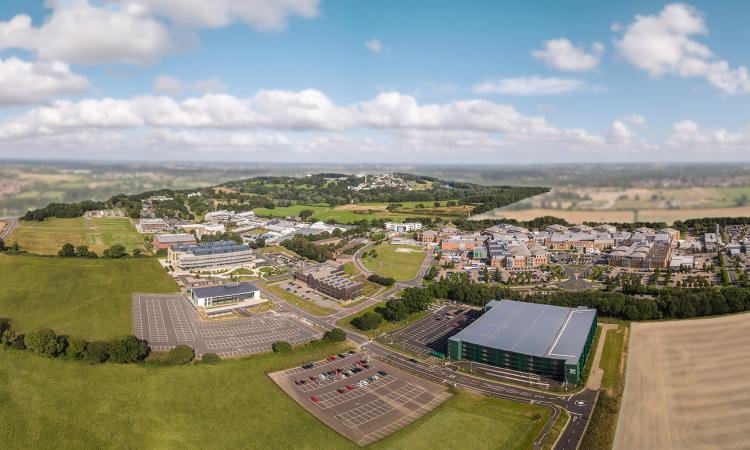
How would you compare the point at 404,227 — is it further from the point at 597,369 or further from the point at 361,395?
the point at 361,395

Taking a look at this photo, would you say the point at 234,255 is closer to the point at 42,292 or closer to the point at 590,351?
the point at 42,292

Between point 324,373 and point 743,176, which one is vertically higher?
point 743,176

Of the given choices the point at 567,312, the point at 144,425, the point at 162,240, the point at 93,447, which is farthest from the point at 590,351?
the point at 162,240

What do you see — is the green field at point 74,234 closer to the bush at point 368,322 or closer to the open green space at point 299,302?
the open green space at point 299,302

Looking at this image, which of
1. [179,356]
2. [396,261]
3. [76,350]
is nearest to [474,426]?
[179,356]

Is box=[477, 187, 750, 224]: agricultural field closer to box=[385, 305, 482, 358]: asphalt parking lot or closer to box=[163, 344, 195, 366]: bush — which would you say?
box=[385, 305, 482, 358]: asphalt parking lot

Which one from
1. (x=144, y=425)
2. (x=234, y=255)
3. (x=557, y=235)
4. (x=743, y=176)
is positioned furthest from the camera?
(x=557, y=235)

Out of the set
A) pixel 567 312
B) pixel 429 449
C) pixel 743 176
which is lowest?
pixel 429 449
